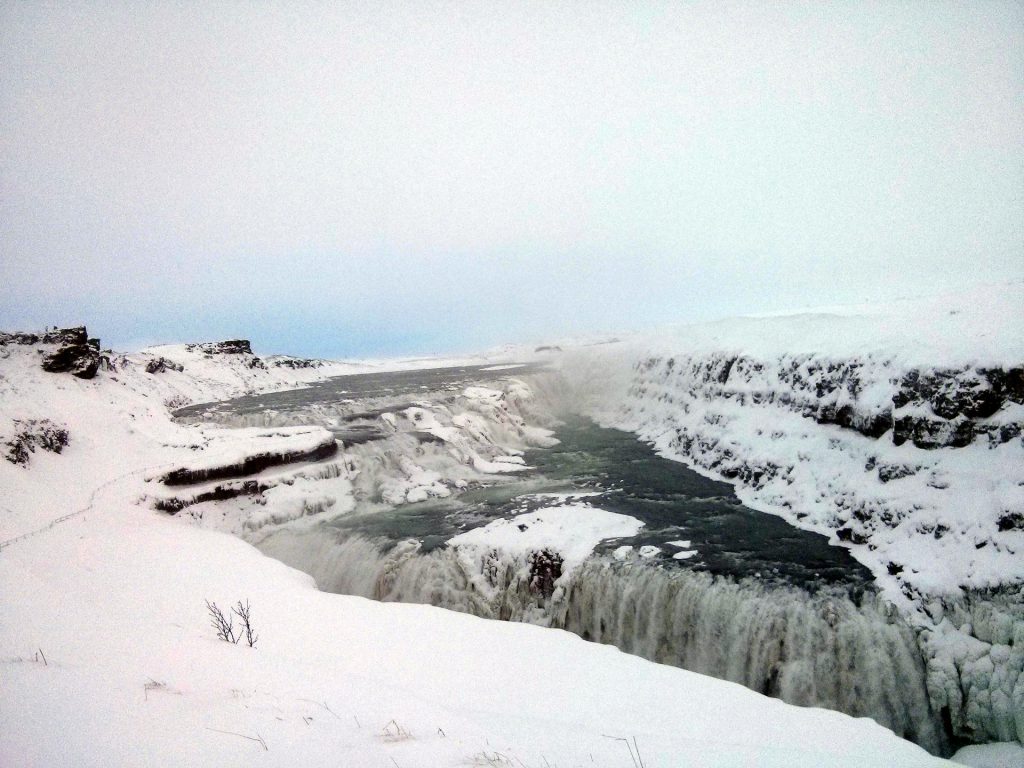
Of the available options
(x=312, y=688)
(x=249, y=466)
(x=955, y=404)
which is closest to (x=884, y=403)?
(x=955, y=404)

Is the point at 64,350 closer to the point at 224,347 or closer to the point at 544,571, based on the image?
the point at 544,571

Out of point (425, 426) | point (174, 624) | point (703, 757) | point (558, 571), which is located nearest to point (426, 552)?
point (558, 571)

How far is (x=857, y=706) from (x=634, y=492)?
8.82m

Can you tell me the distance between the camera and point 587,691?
5762mm

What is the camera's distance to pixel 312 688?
472 centimetres

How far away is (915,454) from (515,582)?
10.6 m

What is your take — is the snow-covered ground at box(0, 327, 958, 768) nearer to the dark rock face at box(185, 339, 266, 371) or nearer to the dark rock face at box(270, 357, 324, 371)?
the dark rock face at box(185, 339, 266, 371)

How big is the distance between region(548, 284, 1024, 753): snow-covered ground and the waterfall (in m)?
0.64

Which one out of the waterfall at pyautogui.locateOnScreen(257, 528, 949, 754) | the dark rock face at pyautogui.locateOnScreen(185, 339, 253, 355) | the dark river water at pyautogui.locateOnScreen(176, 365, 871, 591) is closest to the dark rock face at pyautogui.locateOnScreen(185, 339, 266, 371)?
the dark rock face at pyautogui.locateOnScreen(185, 339, 253, 355)

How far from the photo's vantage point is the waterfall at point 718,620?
338 inches

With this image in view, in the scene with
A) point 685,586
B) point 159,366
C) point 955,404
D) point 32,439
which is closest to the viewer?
point 685,586

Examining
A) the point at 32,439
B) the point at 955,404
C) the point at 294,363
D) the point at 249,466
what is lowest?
the point at 249,466

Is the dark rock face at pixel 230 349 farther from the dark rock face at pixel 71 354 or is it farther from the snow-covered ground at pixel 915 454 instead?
the snow-covered ground at pixel 915 454

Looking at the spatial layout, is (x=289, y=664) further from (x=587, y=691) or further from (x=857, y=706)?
(x=857, y=706)
